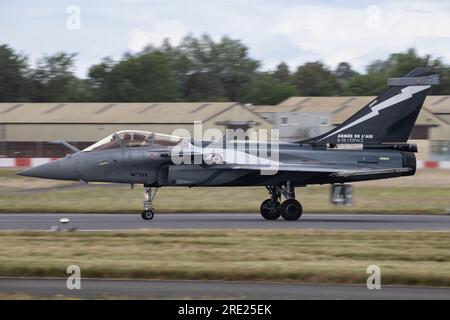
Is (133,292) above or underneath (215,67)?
underneath

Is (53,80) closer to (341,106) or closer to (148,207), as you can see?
(341,106)

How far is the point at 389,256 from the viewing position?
1612 cm

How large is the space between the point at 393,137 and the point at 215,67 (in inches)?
3436

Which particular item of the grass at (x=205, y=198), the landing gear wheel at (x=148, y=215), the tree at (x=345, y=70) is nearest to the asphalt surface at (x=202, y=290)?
the landing gear wheel at (x=148, y=215)

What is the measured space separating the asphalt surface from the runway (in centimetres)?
779

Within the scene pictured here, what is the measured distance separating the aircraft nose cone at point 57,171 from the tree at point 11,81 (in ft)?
214

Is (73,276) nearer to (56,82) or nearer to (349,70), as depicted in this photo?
(56,82)

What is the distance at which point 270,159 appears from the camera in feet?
76.9

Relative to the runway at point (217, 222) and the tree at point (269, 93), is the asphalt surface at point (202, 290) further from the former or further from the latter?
the tree at point (269, 93)

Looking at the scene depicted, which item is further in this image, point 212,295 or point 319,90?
point 319,90

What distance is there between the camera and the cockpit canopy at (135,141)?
2334 cm
